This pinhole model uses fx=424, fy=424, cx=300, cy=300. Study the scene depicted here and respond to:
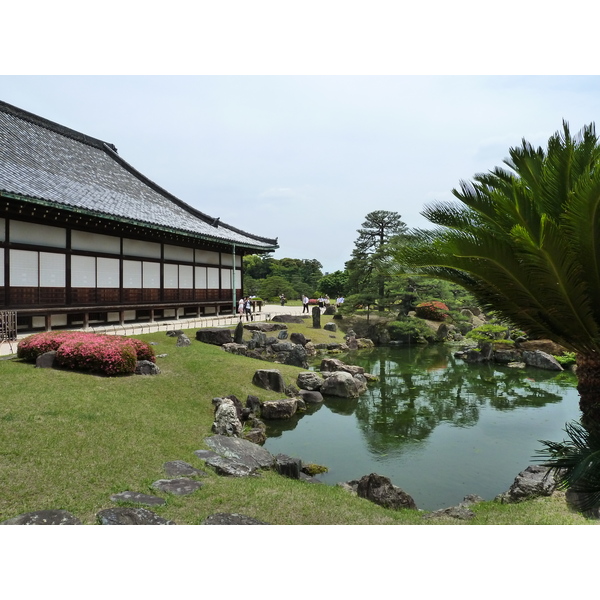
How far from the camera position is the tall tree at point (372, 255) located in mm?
31906

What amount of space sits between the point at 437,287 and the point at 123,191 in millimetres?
21305

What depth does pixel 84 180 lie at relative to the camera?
2098cm

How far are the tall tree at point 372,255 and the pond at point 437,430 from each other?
12.7 meters

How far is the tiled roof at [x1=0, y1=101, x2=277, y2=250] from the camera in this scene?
1647 cm

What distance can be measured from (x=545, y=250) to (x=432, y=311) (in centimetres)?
2884

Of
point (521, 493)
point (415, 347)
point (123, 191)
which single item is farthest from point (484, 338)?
point (123, 191)

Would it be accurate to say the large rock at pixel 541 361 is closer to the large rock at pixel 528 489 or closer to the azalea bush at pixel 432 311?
the azalea bush at pixel 432 311

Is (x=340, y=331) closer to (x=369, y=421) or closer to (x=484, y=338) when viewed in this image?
(x=484, y=338)

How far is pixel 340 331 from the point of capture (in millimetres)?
31031

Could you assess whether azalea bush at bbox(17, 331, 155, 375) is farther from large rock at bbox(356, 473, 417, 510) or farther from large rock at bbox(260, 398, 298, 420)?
large rock at bbox(356, 473, 417, 510)

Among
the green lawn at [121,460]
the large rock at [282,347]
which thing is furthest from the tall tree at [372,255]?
the green lawn at [121,460]

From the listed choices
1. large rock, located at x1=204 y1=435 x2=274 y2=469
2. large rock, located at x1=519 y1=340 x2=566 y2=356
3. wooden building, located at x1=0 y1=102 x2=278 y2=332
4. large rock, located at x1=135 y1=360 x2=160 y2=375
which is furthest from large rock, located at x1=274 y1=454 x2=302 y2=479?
large rock, located at x1=519 y1=340 x2=566 y2=356

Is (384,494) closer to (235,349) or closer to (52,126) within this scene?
(235,349)

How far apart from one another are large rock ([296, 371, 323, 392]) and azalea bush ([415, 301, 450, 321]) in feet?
61.3
